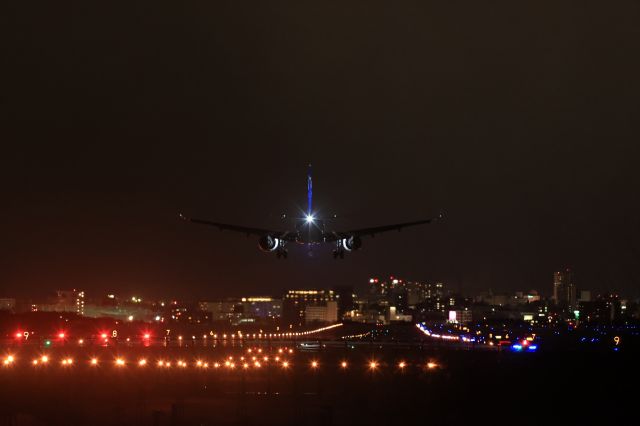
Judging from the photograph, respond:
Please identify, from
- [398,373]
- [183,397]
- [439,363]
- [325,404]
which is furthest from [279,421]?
[439,363]

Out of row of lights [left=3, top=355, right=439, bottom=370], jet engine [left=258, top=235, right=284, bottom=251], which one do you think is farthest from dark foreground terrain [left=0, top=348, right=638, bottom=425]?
jet engine [left=258, top=235, right=284, bottom=251]

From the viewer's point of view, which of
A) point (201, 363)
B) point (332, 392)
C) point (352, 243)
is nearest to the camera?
point (332, 392)

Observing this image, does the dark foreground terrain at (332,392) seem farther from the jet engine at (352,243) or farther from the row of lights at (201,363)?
the jet engine at (352,243)

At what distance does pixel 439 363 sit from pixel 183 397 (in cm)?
3186

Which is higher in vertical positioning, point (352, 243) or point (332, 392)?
point (352, 243)

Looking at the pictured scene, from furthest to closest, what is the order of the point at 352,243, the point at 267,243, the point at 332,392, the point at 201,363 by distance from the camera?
1. the point at 201,363
2. the point at 352,243
3. the point at 267,243
4. the point at 332,392

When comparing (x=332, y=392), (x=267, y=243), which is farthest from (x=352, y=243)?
(x=332, y=392)

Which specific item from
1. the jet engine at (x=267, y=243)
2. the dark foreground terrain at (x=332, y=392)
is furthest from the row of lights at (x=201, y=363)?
the jet engine at (x=267, y=243)

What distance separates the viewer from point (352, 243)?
97188mm

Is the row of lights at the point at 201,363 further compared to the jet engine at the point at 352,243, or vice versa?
the row of lights at the point at 201,363

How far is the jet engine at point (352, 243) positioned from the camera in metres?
96.9

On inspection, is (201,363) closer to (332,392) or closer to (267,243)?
(267,243)

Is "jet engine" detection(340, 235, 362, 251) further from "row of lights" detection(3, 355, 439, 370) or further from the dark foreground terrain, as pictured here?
the dark foreground terrain

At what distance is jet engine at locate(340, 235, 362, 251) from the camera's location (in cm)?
9688
